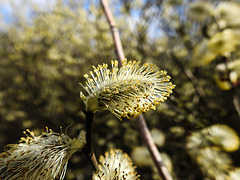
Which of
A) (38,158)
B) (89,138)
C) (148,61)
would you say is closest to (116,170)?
(89,138)

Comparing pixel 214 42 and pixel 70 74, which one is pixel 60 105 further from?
pixel 214 42

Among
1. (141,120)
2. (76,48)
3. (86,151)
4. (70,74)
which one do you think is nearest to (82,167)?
(70,74)

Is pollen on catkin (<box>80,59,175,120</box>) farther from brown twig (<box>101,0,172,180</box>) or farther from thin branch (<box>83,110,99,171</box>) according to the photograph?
brown twig (<box>101,0,172,180</box>)

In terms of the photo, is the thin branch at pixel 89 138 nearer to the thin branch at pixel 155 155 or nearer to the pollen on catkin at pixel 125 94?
the pollen on catkin at pixel 125 94

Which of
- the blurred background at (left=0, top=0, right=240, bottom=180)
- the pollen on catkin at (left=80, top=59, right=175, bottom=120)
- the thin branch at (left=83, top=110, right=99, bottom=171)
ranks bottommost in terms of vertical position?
the thin branch at (left=83, top=110, right=99, bottom=171)

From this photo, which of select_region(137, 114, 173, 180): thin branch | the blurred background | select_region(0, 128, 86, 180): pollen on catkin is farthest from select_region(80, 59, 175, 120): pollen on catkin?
the blurred background

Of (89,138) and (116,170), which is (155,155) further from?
(89,138)
